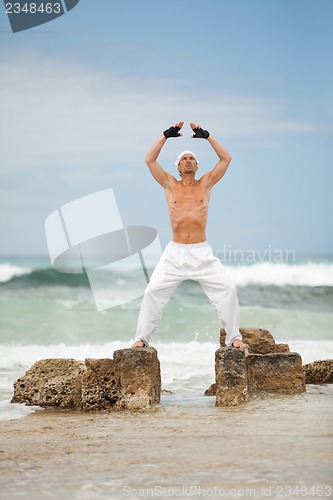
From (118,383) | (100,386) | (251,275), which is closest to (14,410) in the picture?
(100,386)

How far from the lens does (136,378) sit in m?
5.44

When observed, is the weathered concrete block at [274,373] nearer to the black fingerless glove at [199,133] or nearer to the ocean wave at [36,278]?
the black fingerless glove at [199,133]

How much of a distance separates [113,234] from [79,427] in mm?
19652

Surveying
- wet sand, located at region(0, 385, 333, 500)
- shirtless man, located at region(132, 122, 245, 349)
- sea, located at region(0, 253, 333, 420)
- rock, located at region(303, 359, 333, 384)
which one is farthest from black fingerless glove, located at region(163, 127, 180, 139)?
sea, located at region(0, 253, 333, 420)

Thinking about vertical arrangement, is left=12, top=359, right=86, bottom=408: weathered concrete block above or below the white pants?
below

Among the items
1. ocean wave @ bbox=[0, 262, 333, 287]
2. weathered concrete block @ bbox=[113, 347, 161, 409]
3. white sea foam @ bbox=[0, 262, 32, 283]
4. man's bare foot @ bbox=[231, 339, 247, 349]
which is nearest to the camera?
weathered concrete block @ bbox=[113, 347, 161, 409]

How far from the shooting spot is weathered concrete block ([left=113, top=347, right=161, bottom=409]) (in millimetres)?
5422

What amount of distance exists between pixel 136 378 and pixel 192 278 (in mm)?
852

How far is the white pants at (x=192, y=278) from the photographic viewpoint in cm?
568

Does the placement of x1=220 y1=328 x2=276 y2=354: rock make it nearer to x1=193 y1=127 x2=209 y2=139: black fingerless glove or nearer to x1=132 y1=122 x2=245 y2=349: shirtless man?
x1=132 y1=122 x2=245 y2=349: shirtless man

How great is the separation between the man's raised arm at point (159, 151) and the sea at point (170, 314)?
4685 millimetres

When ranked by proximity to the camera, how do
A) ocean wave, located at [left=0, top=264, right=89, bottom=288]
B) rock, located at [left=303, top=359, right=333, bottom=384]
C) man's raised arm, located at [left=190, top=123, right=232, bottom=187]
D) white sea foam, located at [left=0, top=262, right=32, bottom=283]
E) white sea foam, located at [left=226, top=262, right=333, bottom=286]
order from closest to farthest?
man's raised arm, located at [left=190, top=123, right=232, bottom=187] → rock, located at [left=303, top=359, right=333, bottom=384] → white sea foam, located at [left=226, top=262, right=333, bottom=286] → ocean wave, located at [left=0, top=264, right=89, bottom=288] → white sea foam, located at [left=0, top=262, right=32, bottom=283]

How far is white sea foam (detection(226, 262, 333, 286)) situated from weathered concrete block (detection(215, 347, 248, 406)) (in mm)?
15550

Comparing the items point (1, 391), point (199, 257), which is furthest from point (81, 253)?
point (199, 257)
